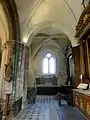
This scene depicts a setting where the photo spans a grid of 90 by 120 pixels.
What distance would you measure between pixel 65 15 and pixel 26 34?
1.99m

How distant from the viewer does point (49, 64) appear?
14102 mm

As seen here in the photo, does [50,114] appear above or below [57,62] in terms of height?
below

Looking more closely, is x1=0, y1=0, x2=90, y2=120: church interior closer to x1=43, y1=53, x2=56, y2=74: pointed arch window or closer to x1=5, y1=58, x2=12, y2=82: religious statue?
x1=5, y1=58, x2=12, y2=82: religious statue

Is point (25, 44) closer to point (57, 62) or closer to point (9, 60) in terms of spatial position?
point (9, 60)

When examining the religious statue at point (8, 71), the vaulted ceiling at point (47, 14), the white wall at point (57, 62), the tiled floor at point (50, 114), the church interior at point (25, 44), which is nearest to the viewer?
the tiled floor at point (50, 114)

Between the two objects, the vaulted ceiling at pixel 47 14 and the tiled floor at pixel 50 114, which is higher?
the vaulted ceiling at pixel 47 14

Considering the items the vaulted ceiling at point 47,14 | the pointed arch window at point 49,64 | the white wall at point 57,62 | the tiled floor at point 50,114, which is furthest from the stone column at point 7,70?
the pointed arch window at point 49,64

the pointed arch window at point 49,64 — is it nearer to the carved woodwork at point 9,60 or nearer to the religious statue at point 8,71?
the carved woodwork at point 9,60

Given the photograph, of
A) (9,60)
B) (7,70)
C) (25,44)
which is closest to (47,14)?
(25,44)

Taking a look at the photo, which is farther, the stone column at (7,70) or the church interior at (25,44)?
the stone column at (7,70)

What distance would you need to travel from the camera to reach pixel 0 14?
5.88 meters

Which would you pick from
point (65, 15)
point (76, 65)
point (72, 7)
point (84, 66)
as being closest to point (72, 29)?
point (65, 15)

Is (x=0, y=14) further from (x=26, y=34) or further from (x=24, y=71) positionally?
(x=24, y=71)

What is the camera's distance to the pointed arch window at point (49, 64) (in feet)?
45.7
